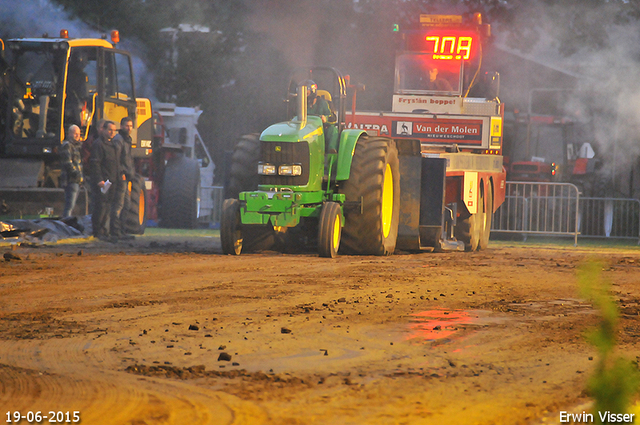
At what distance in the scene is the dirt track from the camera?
3.74 m

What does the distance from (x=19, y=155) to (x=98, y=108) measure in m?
1.64

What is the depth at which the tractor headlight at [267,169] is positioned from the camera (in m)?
11.5

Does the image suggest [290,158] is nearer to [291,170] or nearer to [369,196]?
[291,170]

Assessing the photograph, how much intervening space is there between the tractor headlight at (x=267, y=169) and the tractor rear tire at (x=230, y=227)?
0.54 m

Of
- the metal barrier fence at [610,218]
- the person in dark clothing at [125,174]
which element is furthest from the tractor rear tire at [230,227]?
the metal barrier fence at [610,218]

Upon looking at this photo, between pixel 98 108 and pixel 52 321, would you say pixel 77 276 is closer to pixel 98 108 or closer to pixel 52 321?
pixel 52 321

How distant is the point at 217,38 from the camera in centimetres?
2556


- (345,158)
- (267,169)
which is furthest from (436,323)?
(345,158)

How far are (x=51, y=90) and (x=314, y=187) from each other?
21.8 ft

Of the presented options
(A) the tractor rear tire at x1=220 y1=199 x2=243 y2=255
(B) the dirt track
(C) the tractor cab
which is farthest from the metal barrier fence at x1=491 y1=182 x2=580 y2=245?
(B) the dirt track

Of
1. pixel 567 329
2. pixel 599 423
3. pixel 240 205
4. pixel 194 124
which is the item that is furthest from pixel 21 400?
pixel 194 124

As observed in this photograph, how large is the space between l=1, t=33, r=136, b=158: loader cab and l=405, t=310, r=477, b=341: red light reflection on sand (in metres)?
10.2

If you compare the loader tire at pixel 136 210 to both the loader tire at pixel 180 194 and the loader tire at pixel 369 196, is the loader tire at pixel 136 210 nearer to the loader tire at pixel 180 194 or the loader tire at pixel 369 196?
the loader tire at pixel 180 194

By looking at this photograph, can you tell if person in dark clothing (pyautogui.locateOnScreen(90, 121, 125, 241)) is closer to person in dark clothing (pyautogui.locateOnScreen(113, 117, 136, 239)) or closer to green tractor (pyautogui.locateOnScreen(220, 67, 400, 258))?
person in dark clothing (pyautogui.locateOnScreen(113, 117, 136, 239))
